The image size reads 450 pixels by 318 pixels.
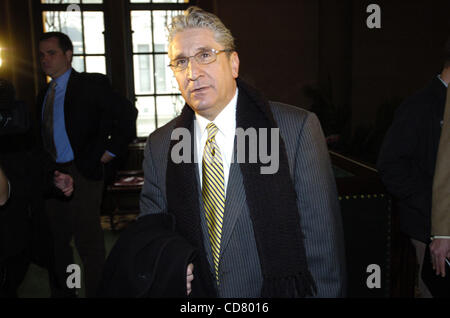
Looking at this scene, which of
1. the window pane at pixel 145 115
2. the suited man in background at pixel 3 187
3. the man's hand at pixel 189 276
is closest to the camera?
the man's hand at pixel 189 276

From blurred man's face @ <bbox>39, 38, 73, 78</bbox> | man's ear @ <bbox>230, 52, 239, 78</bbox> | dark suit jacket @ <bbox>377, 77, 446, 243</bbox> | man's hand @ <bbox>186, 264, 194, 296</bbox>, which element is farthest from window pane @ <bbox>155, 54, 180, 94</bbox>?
man's hand @ <bbox>186, 264, 194, 296</bbox>

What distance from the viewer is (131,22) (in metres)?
6.48

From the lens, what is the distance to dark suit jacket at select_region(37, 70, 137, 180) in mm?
2904

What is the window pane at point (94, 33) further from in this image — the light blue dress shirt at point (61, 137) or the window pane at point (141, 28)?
the light blue dress shirt at point (61, 137)

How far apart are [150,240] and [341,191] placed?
5.10 feet

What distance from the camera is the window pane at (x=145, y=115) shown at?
673 cm

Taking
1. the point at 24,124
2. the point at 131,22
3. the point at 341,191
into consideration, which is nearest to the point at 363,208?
the point at 341,191

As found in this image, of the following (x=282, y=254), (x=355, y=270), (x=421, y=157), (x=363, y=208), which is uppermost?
(x=421, y=157)

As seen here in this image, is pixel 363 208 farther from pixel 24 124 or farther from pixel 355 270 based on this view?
pixel 24 124

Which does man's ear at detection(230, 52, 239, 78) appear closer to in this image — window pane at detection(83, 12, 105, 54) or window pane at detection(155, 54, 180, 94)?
window pane at detection(155, 54, 180, 94)

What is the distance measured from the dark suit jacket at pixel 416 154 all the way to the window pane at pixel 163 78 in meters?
4.92

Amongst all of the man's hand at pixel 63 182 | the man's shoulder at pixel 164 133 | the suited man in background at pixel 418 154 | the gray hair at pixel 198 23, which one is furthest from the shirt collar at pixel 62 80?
the suited man in background at pixel 418 154

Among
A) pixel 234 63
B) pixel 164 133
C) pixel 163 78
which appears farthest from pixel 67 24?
pixel 234 63

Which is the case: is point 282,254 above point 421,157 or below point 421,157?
below
